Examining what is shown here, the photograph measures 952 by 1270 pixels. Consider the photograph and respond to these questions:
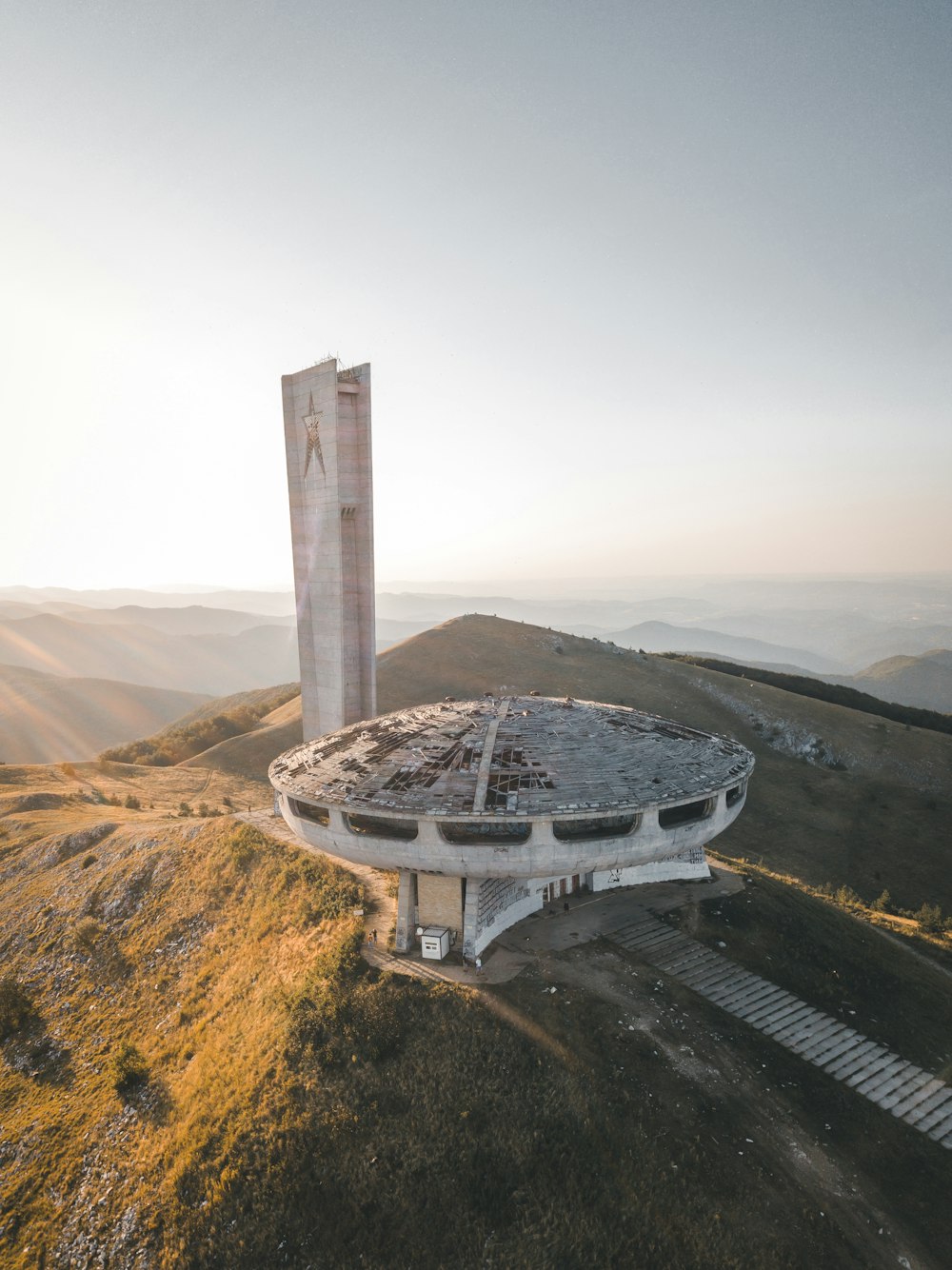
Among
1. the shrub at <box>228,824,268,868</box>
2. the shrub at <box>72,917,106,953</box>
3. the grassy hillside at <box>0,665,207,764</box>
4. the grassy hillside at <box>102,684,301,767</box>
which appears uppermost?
the shrub at <box>228,824,268,868</box>

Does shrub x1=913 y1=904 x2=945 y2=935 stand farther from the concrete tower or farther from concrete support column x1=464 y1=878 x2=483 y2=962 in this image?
the concrete tower

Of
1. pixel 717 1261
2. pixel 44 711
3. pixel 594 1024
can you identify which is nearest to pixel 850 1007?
pixel 594 1024

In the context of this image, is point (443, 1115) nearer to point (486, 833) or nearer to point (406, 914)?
point (406, 914)

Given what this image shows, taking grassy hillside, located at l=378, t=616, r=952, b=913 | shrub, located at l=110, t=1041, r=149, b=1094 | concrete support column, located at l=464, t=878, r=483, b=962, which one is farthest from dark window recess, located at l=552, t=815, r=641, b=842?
grassy hillside, located at l=378, t=616, r=952, b=913

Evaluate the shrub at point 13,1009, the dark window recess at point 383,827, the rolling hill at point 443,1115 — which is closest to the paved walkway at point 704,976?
the rolling hill at point 443,1115

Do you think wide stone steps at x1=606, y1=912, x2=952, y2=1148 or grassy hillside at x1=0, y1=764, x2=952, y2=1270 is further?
wide stone steps at x1=606, y1=912, x2=952, y2=1148

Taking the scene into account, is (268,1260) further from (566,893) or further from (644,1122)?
(566,893)

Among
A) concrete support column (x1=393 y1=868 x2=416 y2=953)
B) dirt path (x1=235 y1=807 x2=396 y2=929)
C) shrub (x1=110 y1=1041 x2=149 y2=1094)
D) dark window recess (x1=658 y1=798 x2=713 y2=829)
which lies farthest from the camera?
dirt path (x1=235 y1=807 x2=396 y2=929)

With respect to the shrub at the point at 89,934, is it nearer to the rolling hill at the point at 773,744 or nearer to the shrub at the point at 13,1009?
the shrub at the point at 13,1009
